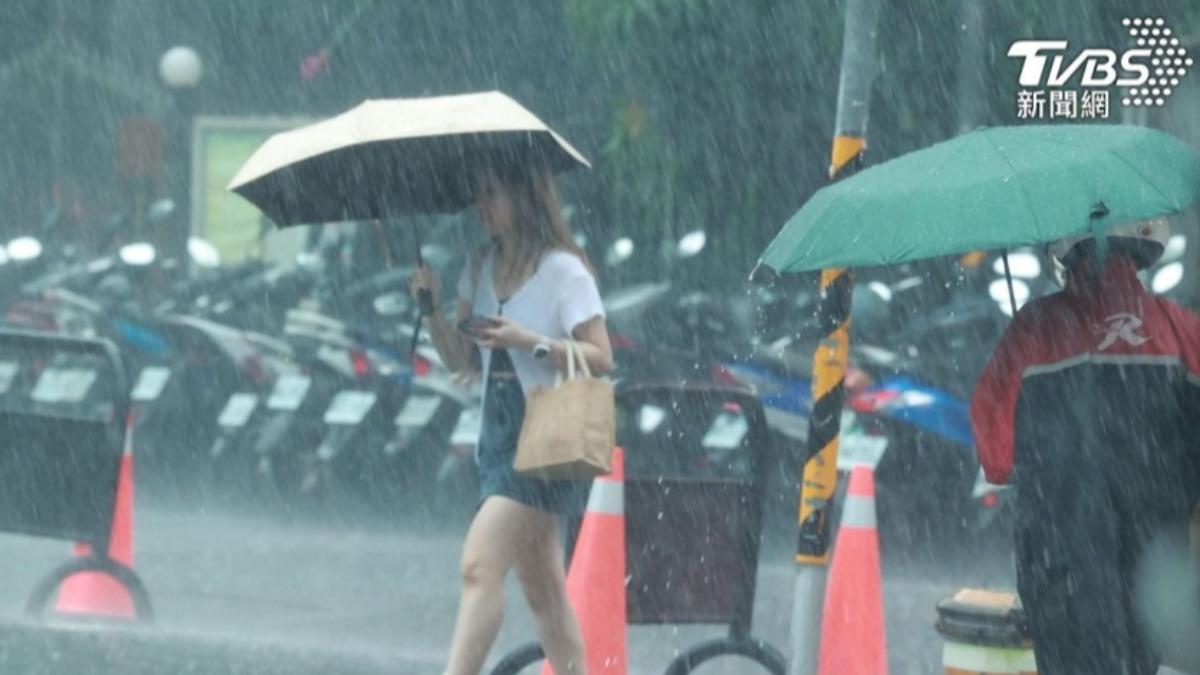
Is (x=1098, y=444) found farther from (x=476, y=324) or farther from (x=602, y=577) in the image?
(x=602, y=577)

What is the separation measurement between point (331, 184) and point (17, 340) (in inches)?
116

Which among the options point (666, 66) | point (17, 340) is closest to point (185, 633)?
point (17, 340)

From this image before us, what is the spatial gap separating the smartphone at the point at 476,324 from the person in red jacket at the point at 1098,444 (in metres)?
1.45

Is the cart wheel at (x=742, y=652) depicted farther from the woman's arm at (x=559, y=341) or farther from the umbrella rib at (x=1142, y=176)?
the umbrella rib at (x=1142, y=176)

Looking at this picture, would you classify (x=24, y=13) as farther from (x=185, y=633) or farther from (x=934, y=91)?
(x=185, y=633)

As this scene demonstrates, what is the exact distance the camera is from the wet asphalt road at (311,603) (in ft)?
29.5

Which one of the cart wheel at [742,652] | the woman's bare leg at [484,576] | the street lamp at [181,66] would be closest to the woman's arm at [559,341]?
the woman's bare leg at [484,576]

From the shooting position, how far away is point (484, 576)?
6688 millimetres

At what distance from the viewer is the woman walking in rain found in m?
6.70

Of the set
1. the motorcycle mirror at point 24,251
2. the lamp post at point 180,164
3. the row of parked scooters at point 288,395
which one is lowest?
the row of parked scooters at point 288,395

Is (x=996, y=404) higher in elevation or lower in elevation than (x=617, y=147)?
lower

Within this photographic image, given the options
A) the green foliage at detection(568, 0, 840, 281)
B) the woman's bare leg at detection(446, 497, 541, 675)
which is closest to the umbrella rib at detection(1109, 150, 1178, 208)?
the woman's bare leg at detection(446, 497, 541, 675)

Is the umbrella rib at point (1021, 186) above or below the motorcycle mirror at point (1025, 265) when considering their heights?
below

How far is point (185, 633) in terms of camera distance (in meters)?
9.71
